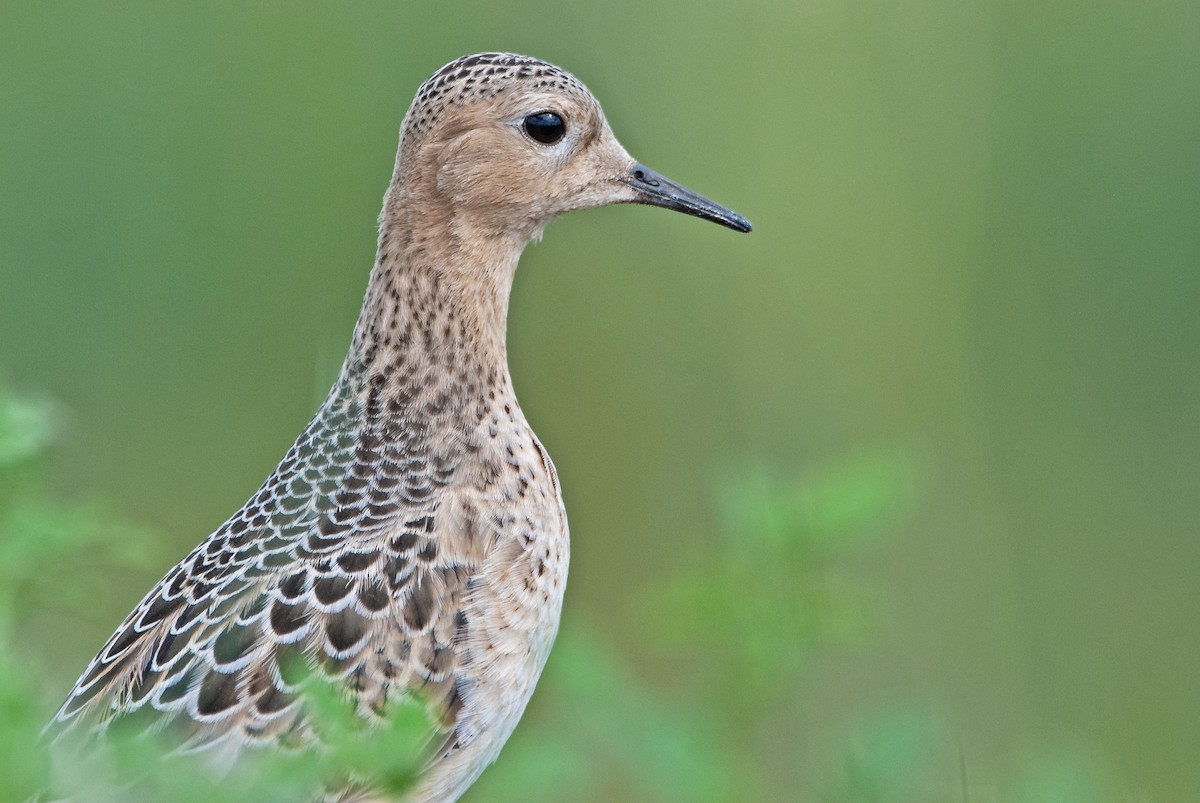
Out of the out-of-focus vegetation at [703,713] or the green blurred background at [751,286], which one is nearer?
the out-of-focus vegetation at [703,713]


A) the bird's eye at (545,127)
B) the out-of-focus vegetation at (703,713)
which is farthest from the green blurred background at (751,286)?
the out-of-focus vegetation at (703,713)

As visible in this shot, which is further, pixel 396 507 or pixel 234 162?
pixel 234 162

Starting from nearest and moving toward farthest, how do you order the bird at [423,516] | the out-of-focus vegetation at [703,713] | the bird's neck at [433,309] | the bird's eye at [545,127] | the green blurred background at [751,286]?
1. the out-of-focus vegetation at [703,713]
2. the bird at [423,516]
3. the bird's neck at [433,309]
4. the bird's eye at [545,127]
5. the green blurred background at [751,286]

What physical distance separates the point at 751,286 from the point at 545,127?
3.58 metres

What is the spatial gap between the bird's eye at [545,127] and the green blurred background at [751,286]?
265 cm

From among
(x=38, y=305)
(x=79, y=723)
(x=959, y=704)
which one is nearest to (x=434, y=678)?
(x=79, y=723)

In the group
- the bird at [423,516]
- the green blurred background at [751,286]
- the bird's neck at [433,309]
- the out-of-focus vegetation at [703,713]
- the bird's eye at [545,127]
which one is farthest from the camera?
the green blurred background at [751,286]

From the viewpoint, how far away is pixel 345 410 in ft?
13.8

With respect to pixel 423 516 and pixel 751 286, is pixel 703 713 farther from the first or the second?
pixel 751 286

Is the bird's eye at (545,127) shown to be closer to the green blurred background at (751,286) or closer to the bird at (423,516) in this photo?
the bird at (423,516)

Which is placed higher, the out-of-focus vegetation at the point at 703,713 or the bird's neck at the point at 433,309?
the bird's neck at the point at 433,309

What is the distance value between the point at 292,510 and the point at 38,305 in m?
3.94

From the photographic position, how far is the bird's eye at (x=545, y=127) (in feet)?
14.2

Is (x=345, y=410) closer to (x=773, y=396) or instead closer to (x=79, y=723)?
(x=79, y=723)
